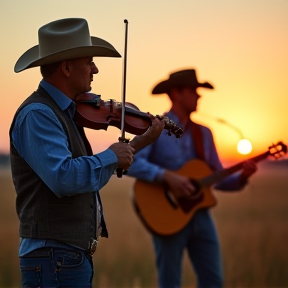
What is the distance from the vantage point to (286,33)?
5.11 metres

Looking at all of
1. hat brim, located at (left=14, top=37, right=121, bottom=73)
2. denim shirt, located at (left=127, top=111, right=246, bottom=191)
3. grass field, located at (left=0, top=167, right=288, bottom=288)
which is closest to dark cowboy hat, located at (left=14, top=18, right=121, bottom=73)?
hat brim, located at (left=14, top=37, right=121, bottom=73)

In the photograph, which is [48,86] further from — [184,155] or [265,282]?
[265,282]

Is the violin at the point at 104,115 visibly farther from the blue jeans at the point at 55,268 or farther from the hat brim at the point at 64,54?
the blue jeans at the point at 55,268

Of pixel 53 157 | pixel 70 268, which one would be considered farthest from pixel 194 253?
pixel 53 157

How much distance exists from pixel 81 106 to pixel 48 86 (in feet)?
0.35

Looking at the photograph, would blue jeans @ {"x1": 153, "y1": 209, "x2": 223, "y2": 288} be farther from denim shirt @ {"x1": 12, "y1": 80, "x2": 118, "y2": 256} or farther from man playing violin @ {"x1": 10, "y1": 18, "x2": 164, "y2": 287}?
denim shirt @ {"x1": 12, "y1": 80, "x2": 118, "y2": 256}

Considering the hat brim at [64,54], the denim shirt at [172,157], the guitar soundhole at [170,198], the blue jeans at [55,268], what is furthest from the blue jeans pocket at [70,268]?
the guitar soundhole at [170,198]

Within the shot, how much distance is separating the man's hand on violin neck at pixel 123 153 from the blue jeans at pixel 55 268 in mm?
265

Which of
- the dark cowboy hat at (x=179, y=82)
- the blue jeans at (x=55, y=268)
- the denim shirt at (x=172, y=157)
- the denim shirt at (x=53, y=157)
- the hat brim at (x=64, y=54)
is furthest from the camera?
the dark cowboy hat at (x=179, y=82)

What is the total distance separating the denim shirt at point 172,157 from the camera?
4641 millimetres

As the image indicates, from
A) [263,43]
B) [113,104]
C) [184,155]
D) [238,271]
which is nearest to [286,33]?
[263,43]

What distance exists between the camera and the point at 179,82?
15.9 ft

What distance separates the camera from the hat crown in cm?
287

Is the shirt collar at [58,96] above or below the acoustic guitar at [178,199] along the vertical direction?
above
